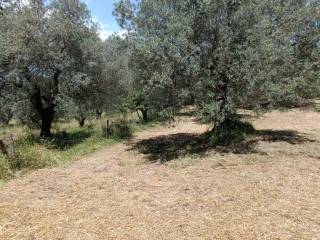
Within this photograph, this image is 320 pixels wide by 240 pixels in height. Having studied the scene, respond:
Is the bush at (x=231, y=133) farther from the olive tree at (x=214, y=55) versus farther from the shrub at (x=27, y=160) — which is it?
the shrub at (x=27, y=160)

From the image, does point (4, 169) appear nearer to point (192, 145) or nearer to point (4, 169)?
point (4, 169)

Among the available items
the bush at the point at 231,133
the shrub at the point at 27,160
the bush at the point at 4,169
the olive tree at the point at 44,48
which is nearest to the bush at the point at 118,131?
the olive tree at the point at 44,48

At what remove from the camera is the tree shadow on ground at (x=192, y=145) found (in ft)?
43.0

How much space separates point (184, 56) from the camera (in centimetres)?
1277

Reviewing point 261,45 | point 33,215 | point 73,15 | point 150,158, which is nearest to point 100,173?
point 150,158

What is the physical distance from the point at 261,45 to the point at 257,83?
54.2 inches

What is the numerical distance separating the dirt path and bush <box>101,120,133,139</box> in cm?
488

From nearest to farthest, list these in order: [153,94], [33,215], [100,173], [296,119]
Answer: [33,215], [100,173], [153,94], [296,119]

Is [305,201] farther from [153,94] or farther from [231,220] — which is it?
[153,94]

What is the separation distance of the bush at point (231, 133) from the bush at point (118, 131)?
557 centimetres

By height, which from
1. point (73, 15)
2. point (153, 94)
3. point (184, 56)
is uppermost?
point (73, 15)

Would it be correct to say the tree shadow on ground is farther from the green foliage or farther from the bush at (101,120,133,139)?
the green foliage

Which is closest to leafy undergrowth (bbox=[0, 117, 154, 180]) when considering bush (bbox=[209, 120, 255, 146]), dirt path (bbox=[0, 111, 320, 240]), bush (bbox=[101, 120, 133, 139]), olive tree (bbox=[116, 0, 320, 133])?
bush (bbox=[101, 120, 133, 139])

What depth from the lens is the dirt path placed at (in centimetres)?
701
